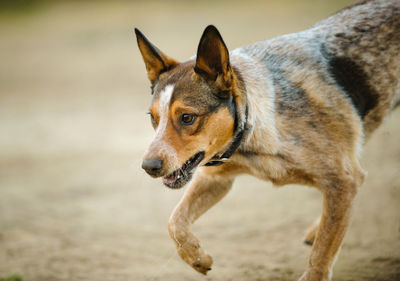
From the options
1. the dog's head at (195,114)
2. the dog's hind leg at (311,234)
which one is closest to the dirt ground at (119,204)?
the dog's hind leg at (311,234)

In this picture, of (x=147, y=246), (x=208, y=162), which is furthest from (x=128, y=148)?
(x=208, y=162)

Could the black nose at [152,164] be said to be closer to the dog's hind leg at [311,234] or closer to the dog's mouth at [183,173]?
the dog's mouth at [183,173]

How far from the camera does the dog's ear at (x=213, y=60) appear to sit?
10.5ft

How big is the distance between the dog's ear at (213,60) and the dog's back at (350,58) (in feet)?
1.97

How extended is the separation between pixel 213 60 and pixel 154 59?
607 millimetres

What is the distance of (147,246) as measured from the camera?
5164 mm

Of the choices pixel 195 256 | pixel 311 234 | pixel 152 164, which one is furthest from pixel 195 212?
pixel 311 234

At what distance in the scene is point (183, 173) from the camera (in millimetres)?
3361

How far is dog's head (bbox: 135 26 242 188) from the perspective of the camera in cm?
324

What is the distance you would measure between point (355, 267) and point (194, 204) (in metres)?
1.60

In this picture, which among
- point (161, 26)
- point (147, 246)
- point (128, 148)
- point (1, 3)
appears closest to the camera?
point (147, 246)

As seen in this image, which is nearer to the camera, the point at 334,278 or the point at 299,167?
the point at 299,167

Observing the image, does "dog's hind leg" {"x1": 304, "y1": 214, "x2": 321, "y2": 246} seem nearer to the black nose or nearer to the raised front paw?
the raised front paw

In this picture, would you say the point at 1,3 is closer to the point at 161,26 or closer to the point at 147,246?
the point at 161,26
